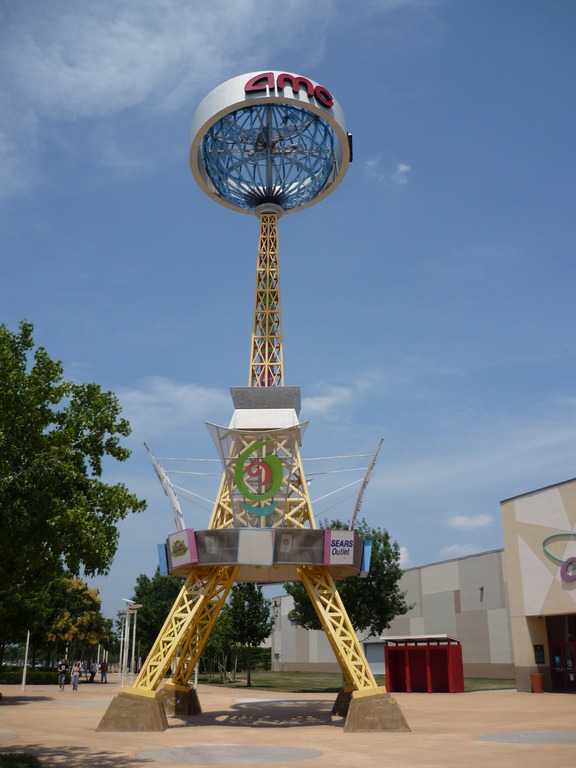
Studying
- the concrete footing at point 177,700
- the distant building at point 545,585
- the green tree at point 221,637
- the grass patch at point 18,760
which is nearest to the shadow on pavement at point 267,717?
the concrete footing at point 177,700

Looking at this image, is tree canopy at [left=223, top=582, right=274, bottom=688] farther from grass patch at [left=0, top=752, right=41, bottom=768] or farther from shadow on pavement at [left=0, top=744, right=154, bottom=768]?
grass patch at [left=0, top=752, right=41, bottom=768]

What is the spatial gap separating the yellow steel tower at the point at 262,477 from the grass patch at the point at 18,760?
629cm

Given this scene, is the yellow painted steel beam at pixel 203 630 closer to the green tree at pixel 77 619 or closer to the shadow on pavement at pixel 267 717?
the shadow on pavement at pixel 267 717

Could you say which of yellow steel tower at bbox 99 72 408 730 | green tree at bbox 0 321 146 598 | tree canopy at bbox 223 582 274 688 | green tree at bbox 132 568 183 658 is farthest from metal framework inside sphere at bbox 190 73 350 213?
green tree at bbox 132 568 183 658

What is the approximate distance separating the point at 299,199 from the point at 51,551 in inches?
915

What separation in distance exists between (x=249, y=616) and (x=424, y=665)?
54.4 ft

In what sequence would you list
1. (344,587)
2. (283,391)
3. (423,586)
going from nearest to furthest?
1. (283,391)
2. (344,587)
3. (423,586)

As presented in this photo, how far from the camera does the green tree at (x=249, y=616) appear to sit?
51.4 meters

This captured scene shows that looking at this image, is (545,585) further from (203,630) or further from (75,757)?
(75,757)

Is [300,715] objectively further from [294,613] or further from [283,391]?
[294,613]

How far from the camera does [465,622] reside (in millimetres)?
55938

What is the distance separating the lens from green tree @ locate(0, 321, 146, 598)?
14.7 m

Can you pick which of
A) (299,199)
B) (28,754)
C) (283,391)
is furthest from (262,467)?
(299,199)

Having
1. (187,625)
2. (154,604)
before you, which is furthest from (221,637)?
(187,625)
